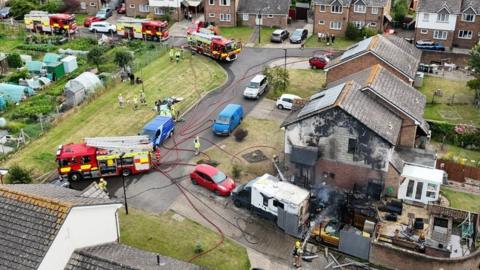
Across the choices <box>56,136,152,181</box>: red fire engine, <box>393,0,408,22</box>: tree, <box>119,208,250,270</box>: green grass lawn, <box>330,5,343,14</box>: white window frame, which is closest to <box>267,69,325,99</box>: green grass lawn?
<box>330,5,343,14</box>: white window frame

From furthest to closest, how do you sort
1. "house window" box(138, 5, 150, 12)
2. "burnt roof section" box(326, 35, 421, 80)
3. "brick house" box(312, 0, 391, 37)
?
"house window" box(138, 5, 150, 12) < "brick house" box(312, 0, 391, 37) < "burnt roof section" box(326, 35, 421, 80)

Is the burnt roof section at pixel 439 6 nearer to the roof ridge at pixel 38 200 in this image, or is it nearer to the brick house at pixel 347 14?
the brick house at pixel 347 14

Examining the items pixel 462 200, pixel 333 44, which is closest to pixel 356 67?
pixel 462 200

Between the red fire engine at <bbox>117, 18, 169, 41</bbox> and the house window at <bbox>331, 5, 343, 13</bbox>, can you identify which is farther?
the house window at <bbox>331, 5, 343, 13</bbox>

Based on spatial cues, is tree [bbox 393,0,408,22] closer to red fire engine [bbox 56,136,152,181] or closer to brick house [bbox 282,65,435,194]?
brick house [bbox 282,65,435,194]

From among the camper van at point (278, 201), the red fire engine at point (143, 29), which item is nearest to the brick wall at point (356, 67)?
the camper van at point (278, 201)

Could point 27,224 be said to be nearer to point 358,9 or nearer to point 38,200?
point 38,200
